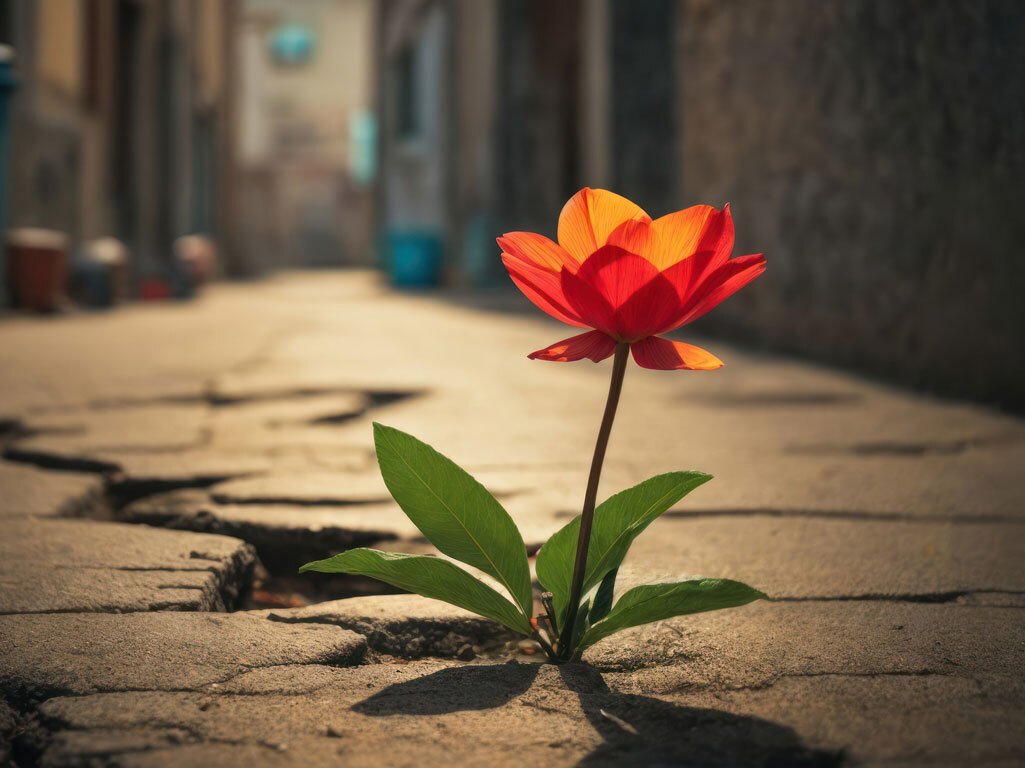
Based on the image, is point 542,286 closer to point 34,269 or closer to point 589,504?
point 589,504

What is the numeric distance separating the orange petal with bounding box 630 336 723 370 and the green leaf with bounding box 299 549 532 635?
0.26 meters

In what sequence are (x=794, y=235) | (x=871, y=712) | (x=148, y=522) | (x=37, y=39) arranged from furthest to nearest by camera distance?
(x=37, y=39) → (x=794, y=235) → (x=148, y=522) → (x=871, y=712)

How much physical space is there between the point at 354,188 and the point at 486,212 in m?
15.9

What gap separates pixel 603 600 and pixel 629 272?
33cm

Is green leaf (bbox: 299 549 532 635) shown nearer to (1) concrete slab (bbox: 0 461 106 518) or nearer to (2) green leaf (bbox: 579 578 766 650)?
(2) green leaf (bbox: 579 578 766 650)

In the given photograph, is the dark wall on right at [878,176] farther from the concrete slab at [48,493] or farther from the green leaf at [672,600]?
the concrete slab at [48,493]

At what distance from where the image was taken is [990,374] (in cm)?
230

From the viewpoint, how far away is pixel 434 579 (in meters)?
0.85

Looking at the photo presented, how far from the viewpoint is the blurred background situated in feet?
7.77

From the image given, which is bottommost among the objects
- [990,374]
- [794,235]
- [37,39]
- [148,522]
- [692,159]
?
[148,522]

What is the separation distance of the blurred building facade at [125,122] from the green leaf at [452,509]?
5.05m

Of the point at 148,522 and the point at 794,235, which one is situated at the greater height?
the point at 794,235

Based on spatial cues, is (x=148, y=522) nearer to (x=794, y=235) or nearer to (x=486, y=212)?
(x=794, y=235)

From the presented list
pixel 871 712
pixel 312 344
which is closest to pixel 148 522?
pixel 871 712
